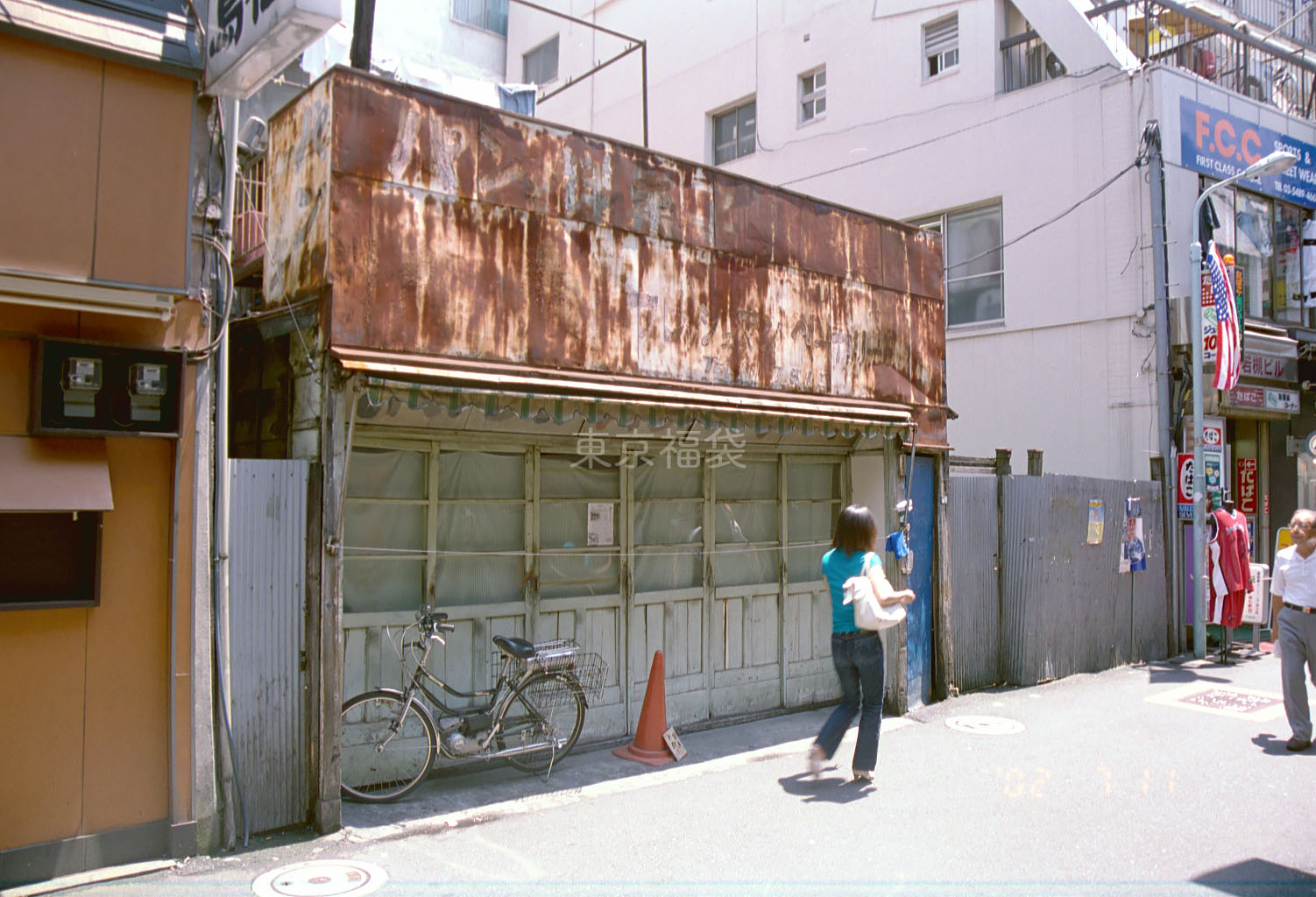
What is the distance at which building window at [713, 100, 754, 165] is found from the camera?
18703 millimetres

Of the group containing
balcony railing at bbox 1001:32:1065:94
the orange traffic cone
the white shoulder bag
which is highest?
balcony railing at bbox 1001:32:1065:94

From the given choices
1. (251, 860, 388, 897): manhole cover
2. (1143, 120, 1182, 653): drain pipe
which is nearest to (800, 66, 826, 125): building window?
(1143, 120, 1182, 653): drain pipe

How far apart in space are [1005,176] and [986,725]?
30.3 ft

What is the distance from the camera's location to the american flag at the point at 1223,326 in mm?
12320

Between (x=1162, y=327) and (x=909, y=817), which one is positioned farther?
(x=1162, y=327)

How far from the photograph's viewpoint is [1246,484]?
15.8 metres

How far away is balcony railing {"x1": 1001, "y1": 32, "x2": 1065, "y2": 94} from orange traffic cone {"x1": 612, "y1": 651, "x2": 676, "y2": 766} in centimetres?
1145

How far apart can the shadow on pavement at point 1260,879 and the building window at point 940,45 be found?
13164mm

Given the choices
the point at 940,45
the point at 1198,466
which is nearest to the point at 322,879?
the point at 1198,466

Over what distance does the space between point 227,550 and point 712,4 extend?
17.1 metres

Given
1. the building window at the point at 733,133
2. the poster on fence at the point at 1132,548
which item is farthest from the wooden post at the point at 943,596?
the building window at the point at 733,133

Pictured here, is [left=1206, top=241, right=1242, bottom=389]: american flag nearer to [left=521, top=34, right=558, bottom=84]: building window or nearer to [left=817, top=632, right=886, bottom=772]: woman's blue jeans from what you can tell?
[left=817, top=632, right=886, bottom=772]: woman's blue jeans

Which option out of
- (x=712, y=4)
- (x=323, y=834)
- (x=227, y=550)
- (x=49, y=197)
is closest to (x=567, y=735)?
(x=323, y=834)

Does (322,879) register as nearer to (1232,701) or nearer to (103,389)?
(103,389)
